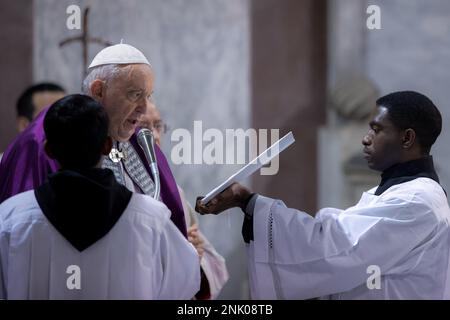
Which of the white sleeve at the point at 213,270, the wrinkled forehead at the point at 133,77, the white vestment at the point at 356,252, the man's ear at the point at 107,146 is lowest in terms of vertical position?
the white sleeve at the point at 213,270

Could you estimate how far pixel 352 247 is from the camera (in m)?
4.05

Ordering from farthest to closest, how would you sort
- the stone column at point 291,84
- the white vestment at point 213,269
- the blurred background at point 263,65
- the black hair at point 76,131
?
the stone column at point 291,84, the blurred background at point 263,65, the white vestment at point 213,269, the black hair at point 76,131

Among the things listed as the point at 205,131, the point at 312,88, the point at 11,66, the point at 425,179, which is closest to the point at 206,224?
the point at 205,131

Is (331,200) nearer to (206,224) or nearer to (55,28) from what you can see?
(206,224)

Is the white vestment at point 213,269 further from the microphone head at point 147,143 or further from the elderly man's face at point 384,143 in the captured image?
the elderly man's face at point 384,143

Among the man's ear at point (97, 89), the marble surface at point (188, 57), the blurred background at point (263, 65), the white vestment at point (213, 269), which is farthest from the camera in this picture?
the blurred background at point (263, 65)

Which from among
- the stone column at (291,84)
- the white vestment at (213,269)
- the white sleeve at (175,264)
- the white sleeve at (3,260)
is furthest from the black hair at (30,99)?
the white sleeve at (175,264)

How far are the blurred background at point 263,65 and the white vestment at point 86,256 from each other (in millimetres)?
3639

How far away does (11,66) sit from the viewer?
7234 mm

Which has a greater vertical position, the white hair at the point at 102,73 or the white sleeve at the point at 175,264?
the white hair at the point at 102,73

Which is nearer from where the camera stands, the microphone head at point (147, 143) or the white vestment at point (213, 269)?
the microphone head at point (147, 143)

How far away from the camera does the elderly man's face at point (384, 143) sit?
4277 mm

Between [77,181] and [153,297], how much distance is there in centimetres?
49

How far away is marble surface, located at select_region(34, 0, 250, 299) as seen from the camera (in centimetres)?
707
